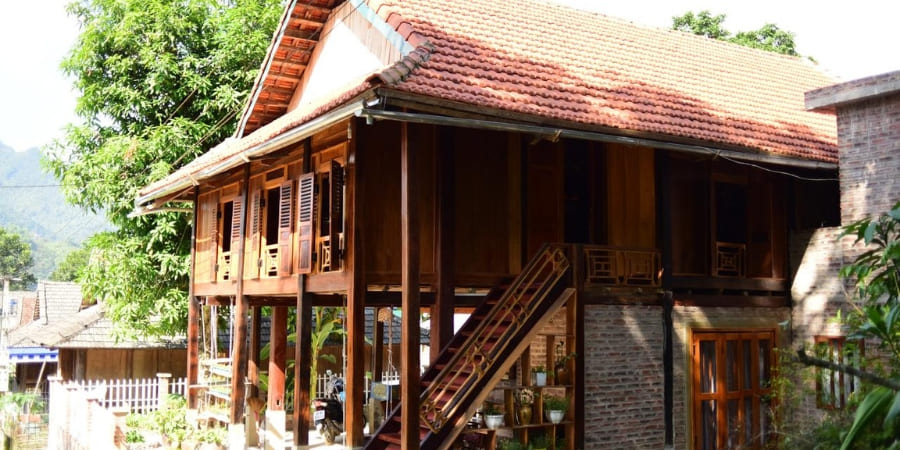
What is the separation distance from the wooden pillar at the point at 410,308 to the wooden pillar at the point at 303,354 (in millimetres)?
2540

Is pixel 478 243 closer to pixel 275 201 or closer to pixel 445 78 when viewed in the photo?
pixel 445 78

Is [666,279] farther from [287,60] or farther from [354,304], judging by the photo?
[287,60]

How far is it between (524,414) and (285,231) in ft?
14.3

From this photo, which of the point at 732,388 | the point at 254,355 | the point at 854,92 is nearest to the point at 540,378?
the point at 732,388

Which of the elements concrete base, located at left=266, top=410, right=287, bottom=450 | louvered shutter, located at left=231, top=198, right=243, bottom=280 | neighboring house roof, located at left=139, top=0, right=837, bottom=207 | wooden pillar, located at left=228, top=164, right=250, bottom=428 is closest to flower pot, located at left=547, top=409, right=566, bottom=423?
neighboring house roof, located at left=139, top=0, right=837, bottom=207

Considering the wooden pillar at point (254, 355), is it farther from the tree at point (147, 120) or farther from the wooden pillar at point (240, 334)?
the tree at point (147, 120)

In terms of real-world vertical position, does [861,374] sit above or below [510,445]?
above

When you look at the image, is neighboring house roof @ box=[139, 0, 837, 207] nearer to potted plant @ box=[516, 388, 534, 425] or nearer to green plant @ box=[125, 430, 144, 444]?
potted plant @ box=[516, 388, 534, 425]

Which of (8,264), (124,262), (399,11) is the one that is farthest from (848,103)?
(8,264)

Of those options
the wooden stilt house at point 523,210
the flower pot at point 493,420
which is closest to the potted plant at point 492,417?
the flower pot at point 493,420

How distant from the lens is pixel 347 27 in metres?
13.3

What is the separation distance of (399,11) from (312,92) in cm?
325

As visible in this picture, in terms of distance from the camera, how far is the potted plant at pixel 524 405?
1102cm

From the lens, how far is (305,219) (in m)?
11.9
